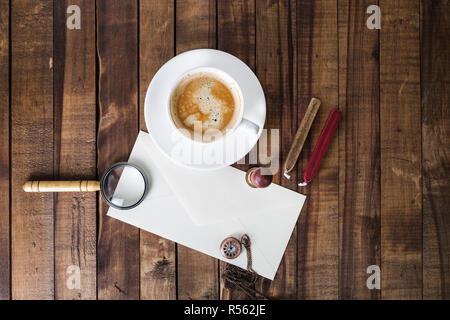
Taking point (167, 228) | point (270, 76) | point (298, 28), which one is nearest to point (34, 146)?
point (167, 228)

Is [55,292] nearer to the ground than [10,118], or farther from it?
nearer to the ground

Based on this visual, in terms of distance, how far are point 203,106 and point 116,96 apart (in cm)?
28

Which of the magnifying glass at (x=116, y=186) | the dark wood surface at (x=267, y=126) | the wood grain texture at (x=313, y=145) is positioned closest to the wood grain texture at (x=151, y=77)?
the dark wood surface at (x=267, y=126)

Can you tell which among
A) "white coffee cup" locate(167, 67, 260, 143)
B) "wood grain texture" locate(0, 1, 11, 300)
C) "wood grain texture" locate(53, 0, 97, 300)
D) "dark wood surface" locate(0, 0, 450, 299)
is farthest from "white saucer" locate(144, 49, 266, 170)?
"wood grain texture" locate(0, 1, 11, 300)

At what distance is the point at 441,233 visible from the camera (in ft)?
3.43

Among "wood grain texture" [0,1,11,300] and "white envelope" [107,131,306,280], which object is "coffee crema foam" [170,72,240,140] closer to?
"white envelope" [107,131,306,280]

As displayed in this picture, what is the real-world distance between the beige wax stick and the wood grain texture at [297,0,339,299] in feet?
0.09

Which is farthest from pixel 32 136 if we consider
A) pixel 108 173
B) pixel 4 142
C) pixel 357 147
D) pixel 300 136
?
pixel 357 147

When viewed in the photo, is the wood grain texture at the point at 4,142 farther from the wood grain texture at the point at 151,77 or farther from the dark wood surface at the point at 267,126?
the wood grain texture at the point at 151,77

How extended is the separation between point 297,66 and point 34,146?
83 cm

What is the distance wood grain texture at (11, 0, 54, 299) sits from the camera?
1010 mm

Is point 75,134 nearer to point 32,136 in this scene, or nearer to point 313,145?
point 32,136

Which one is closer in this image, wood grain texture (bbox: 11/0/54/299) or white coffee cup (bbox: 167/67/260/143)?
white coffee cup (bbox: 167/67/260/143)
